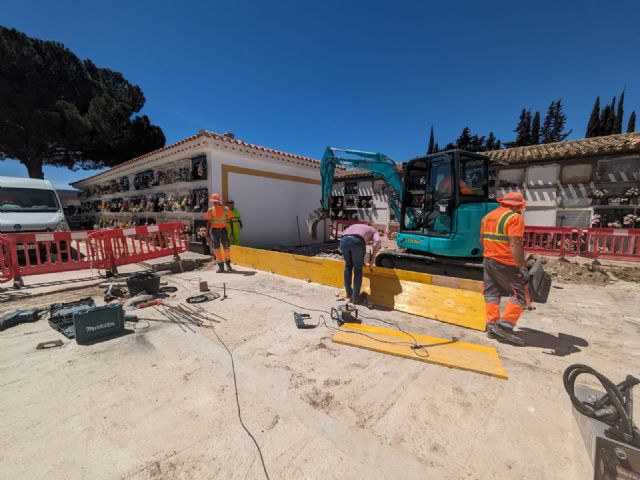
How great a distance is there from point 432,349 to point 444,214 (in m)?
3.51

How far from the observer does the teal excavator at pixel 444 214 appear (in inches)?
226

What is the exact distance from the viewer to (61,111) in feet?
63.3

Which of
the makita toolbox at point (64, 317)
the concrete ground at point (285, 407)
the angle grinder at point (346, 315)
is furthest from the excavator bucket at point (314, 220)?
the makita toolbox at point (64, 317)

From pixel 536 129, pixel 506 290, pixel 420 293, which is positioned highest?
pixel 536 129

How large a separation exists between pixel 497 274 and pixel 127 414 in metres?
4.46

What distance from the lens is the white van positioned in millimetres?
7516

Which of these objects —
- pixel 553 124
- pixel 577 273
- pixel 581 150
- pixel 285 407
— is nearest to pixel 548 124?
pixel 553 124

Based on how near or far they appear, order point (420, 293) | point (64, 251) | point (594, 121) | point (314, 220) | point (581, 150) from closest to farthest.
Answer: point (420, 293) < point (64, 251) < point (314, 220) < point (581, 150) < point (594, 121)

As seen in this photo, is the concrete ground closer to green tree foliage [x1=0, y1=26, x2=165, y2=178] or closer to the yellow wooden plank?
the yellow wooden plank

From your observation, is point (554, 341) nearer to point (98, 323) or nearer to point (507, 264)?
point (507, 264)

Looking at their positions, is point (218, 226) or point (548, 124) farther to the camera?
point (548, 124)

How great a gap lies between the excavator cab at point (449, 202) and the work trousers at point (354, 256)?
226 cm

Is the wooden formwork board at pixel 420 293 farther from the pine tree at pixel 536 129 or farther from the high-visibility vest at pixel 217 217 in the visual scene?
the pine tree at pixel 536 129

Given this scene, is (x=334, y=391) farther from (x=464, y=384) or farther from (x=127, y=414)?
(x=127, y=414)
